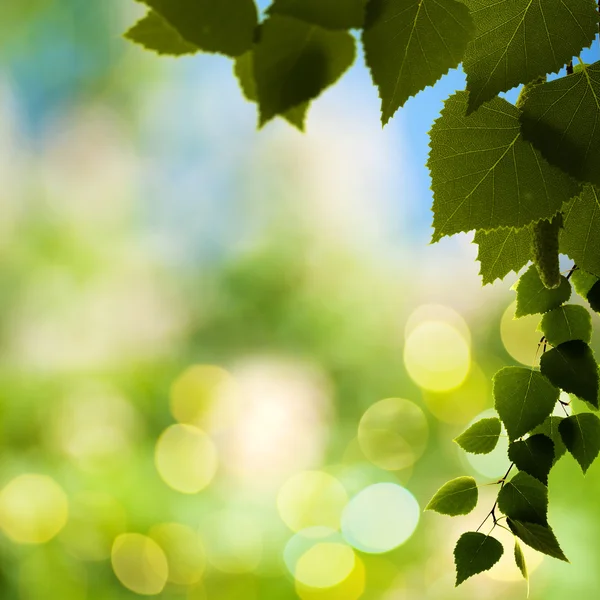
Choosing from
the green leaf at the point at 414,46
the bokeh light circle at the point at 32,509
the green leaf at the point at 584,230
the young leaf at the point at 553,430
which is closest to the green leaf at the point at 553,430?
the young leaf at the point at 553,430

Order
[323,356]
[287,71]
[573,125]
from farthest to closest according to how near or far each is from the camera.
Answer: [323,356], [573,125], [287,71]

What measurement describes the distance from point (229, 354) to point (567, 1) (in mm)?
4195

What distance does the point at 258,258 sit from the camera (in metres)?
4.68

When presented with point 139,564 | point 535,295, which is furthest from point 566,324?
point 139,564

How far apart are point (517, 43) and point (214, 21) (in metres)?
0.16

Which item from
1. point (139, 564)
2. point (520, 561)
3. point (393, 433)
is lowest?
point (139, 564)

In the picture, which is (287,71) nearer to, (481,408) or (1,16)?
(481,408)

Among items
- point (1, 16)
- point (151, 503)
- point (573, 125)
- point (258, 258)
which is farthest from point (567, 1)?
point (1, 16)

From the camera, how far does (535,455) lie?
364 millimetres

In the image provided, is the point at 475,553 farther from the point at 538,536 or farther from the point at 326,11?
the point at 326,11

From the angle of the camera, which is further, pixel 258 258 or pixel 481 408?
pixel 258 258

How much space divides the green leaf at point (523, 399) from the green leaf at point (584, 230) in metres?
0.08

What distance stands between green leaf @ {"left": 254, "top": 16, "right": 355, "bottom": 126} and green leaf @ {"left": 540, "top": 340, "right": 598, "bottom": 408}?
0.22m

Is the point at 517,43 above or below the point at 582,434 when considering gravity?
above
